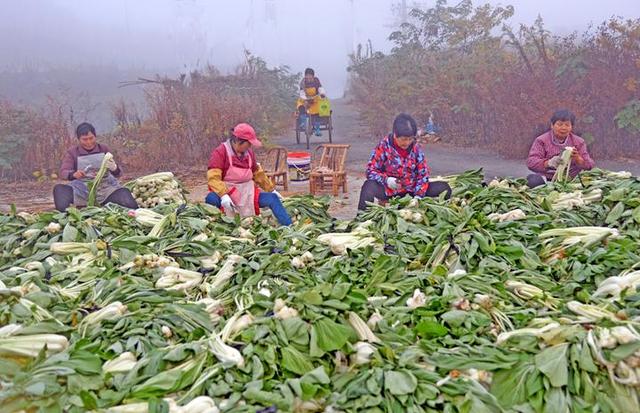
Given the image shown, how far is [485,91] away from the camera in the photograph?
39.0 feet

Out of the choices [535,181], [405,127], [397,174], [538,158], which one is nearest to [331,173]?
[397,174]

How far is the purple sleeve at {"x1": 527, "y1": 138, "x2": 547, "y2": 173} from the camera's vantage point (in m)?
5.71

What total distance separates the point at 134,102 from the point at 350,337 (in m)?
12.6

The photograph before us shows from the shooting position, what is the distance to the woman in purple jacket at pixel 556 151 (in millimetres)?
5547

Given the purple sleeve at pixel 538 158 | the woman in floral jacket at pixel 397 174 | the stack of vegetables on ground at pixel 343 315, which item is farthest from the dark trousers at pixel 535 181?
the stack of vegetables on ground at pixel 343 315

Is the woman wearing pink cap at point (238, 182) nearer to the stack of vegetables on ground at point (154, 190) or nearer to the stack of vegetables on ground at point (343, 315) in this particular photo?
the stack of vegetables on ground at point (154, 190)

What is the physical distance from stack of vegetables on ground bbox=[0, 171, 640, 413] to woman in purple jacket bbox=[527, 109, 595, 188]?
119cm

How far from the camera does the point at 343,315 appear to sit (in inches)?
102

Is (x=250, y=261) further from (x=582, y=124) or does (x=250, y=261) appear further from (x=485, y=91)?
(x=485, y=91)

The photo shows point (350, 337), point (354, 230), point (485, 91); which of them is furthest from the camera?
point (485, 91)

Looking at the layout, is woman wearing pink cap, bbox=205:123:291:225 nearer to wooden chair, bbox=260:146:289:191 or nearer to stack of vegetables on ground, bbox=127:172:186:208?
stack of vegetables on ground, bbox=127:172:186:208

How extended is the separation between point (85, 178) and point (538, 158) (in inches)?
174

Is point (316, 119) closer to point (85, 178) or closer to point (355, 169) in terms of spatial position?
point (355, 169)

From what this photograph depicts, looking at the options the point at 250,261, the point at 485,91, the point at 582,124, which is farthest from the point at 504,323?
the point at 485,91
